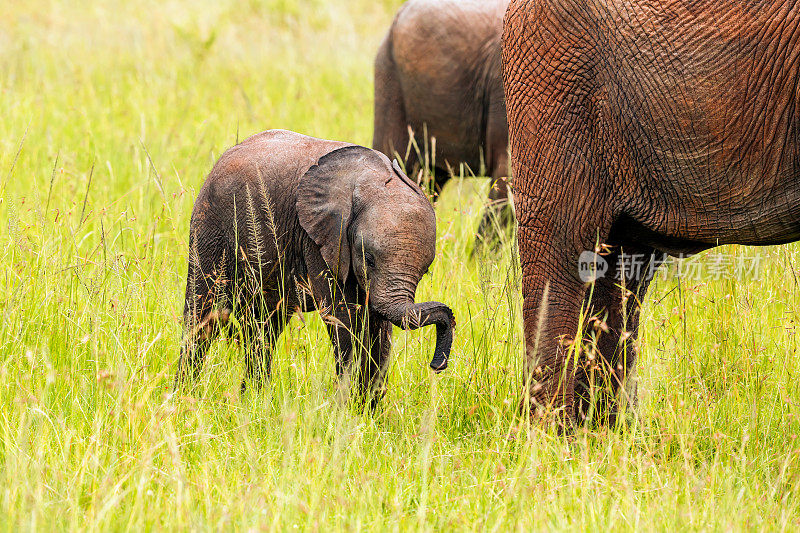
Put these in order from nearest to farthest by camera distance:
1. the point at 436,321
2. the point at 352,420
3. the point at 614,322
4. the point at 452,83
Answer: the point at 436,321 → the point at 352,420 → the point at 614,322 → the point at 452,83

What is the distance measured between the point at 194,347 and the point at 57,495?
1105 millimetres

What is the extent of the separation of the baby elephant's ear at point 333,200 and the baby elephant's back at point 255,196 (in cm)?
12

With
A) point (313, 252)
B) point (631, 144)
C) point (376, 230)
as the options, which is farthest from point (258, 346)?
point (631, 144)

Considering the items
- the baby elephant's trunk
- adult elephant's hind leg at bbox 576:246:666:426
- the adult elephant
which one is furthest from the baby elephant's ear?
adult elephant's hind leg at bbox 576:246:666:426

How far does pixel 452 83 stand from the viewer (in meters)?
6.71

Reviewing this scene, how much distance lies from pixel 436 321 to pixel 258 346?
34.5 inches

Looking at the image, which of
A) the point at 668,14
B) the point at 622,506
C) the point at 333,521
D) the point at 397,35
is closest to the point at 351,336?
the point at 333,521

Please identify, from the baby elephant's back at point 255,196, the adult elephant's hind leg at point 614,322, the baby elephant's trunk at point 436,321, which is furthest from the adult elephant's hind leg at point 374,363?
the adult elephant's hind leg at point 614,322

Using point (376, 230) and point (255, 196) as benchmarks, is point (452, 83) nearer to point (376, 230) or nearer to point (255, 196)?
point (255, 196)

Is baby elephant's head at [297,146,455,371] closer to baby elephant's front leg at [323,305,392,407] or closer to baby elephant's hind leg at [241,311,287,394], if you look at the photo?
baby elephant's front leg at [323,305,392,407]

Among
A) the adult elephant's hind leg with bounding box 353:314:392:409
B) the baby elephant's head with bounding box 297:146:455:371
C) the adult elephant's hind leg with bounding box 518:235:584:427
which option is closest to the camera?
the baby elephant's head with bounding box 297:146:455:371

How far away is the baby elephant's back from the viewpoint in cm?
411

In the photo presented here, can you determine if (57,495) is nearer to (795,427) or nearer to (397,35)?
(795,427)

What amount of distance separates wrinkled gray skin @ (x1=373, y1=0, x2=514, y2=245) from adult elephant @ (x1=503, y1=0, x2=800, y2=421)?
2.64m
